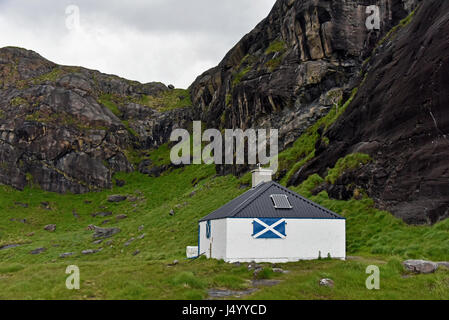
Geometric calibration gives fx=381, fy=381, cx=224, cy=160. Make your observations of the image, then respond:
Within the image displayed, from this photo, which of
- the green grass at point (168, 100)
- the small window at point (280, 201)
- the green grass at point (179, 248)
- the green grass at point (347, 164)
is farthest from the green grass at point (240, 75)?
the small window at point (280, 201)

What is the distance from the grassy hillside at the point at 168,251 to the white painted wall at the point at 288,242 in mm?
1408

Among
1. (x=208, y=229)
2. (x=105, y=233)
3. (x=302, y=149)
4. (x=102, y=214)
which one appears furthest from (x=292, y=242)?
(x=102, y=214)

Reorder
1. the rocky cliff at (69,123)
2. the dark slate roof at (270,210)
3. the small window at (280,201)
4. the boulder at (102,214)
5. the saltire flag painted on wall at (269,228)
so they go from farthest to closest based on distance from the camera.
A: the rocky cliff at (69,123), the boulder at (102,214), the small window at (280,201), the dark slate roof at (270,210), the saltire flag painted on wall at (269,228)

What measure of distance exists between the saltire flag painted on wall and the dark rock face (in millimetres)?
8908

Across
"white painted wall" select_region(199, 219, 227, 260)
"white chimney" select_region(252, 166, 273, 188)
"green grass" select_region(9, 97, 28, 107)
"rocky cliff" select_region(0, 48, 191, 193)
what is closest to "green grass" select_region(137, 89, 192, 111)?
"rocky cliff" select_region(0, 48, 191, 193)

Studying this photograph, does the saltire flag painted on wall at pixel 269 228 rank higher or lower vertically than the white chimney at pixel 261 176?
lower

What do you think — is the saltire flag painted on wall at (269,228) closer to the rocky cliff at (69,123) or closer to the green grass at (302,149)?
the green grass at (302,149)

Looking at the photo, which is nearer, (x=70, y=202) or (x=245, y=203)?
(x=245, y=203)

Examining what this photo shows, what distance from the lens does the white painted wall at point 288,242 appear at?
25344 mm

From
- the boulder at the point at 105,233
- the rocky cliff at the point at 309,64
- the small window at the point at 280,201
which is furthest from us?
the boulder at the point at 105,233

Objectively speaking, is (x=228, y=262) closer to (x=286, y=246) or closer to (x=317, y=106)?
(x=286, y=246)

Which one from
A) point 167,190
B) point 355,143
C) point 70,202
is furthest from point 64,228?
point 355,143
